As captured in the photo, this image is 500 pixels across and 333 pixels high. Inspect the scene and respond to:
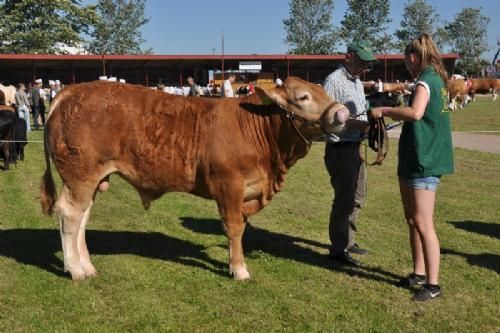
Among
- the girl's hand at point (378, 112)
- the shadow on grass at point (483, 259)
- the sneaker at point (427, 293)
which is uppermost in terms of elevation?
the girl's hand at point (378, 112)

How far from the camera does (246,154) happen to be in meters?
5.25

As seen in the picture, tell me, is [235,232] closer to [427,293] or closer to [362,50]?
[427,293]

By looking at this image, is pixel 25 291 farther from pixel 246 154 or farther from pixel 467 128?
pixel 467 128

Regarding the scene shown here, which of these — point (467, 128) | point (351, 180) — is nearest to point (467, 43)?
point (467, 128)

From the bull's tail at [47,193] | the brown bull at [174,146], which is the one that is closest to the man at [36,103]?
the bull's tail at [47,193]

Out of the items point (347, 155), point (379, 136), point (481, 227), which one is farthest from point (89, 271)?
point (481, 227)

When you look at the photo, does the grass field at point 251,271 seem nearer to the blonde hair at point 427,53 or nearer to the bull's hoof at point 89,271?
the bull's hoof at point 89,271

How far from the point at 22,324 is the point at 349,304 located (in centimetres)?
277

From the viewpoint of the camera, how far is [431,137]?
4.67 metres

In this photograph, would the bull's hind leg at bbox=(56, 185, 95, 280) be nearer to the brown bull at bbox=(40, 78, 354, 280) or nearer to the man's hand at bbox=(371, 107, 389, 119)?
the brown bull at bbox=(40, 78, 354, 280)

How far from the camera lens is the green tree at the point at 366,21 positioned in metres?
73.2

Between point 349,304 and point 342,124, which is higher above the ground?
point 342,124

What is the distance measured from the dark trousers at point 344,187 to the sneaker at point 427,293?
125 centimetres

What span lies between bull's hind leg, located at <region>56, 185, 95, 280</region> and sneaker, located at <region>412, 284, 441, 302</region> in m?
3.22
